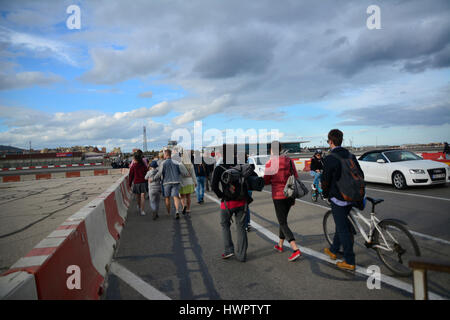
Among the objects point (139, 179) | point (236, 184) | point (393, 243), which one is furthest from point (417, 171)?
point (139, 179)

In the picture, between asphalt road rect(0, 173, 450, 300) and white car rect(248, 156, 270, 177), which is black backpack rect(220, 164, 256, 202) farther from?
white car rect(248, 156, 270, 177)

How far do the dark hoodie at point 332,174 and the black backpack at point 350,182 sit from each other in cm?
5

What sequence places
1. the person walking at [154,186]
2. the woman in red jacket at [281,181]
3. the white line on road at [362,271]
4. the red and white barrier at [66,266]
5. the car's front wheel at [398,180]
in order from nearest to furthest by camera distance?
the red and white barrier at [66,266] → the white line on road at [362,271] → the woman in red jacket at [281,181] → the person walking at [154,186] → the car's front wheel at [398,180]

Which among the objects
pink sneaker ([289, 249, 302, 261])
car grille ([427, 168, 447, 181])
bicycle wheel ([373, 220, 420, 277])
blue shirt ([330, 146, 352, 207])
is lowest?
pink sneaker ([289, 249, 302, 261])

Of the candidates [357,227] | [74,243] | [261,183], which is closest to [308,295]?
[357,227]

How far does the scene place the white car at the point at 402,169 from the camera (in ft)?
34.2

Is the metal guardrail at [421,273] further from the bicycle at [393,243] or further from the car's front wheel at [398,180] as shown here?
the car's front wheel at [398,180]

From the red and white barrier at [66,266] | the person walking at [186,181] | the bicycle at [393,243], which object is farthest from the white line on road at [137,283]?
the person walking at [186,181]

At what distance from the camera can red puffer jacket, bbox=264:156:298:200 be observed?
178 inches

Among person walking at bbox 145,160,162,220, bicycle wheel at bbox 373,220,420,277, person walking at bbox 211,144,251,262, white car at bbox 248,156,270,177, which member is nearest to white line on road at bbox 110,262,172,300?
person walking at bbox 211,144,251,262

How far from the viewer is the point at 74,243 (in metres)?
3.29

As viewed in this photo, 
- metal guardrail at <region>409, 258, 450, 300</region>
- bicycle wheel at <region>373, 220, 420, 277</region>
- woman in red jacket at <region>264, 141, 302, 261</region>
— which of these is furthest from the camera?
woman in red jacket at <region>264, 141, 302, 261</region>

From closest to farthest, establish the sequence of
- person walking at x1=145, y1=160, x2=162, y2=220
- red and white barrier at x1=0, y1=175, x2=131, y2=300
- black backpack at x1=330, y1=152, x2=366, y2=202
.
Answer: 1. red and white barrier at x1=0, y1=175, x2=131, y2=300
2. black backpack at x1=330, y1=152, x2=366, y2=202
3. person walking at x1=145, y1=160, x2=162, y2=220
